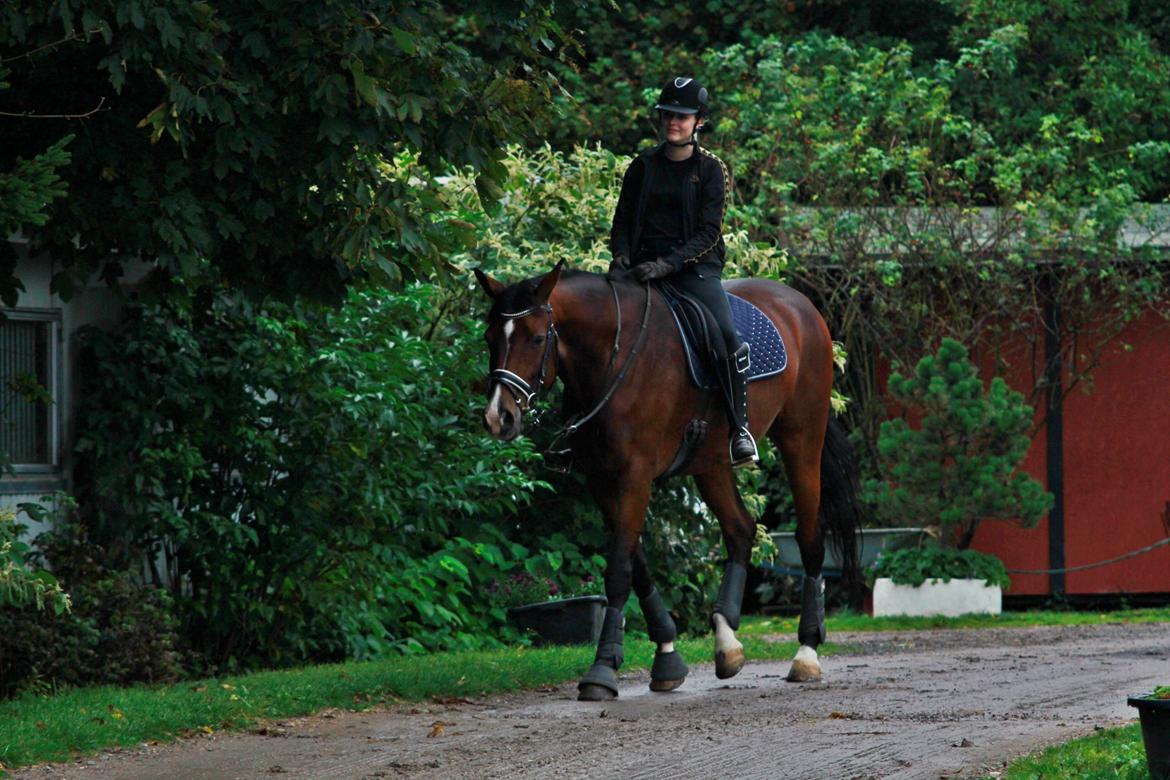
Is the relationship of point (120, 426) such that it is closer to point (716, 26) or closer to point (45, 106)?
point (45, 106)

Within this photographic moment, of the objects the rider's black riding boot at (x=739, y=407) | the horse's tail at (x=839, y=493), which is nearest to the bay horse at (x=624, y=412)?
the rider's black riding boot at (x=739, y=407)

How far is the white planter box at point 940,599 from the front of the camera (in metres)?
16.7

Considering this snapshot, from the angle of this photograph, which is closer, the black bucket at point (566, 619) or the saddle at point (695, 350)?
the saddle at point (695, 350)

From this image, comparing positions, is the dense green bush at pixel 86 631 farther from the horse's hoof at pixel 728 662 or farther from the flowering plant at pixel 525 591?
the horse's hoof at pixel 728 662

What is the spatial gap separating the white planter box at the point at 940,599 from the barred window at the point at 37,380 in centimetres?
827

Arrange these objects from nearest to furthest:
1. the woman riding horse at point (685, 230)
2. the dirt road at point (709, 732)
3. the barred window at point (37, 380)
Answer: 1. the dirt road at point (709, 732)
2. the woman riding horse at point (685, 230)
3. the barred window at point (37, 380)

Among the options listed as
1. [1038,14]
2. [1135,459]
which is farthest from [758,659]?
[1038,14]

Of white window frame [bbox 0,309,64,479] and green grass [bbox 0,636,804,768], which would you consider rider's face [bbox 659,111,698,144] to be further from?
white window frame [bbox 0,309,64,479]

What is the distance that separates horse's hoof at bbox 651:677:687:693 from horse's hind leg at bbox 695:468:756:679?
0.77 feet

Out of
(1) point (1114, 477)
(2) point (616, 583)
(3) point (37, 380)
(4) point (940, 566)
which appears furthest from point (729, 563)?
(1) point (1114, 477)

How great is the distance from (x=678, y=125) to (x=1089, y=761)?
4414mm

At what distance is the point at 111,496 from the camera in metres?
11.3

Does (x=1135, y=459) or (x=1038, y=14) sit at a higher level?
(x=1038, y=14)

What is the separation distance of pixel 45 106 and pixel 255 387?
2615 mm
